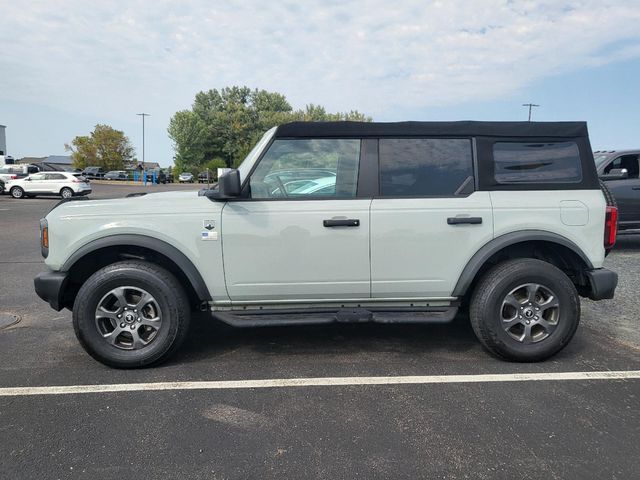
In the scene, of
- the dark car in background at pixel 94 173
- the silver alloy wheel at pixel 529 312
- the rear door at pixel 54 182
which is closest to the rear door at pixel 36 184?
the rear door at pixel 54 182

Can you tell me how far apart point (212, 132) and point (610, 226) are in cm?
6932

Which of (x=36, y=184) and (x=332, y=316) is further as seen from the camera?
(x=36, y=184)

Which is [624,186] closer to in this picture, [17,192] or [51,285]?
[51,285]

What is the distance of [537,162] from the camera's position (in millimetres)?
3945

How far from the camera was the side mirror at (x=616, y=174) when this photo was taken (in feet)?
26.5

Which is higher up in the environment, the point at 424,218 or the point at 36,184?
the point at 36,184

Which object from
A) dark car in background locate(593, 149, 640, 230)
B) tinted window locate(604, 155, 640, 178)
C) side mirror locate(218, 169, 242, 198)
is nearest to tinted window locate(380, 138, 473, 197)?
side mirror locate(218, 169, 242, 198)

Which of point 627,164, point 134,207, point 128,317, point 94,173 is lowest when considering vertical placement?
point 128,317

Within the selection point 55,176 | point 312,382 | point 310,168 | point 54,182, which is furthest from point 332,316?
point 55,176

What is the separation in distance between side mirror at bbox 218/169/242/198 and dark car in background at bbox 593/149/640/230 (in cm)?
770

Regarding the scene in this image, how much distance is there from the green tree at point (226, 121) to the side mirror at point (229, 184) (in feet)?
201

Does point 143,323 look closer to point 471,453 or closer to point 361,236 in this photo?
point 361,236

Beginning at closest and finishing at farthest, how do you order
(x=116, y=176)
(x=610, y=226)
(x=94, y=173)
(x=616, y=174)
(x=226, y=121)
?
1. (x=610, y=226)
2. (x=616, y=174)
3. (x=116, y=176)
4. (x=94, y=173)
5. (x=226, y=121)

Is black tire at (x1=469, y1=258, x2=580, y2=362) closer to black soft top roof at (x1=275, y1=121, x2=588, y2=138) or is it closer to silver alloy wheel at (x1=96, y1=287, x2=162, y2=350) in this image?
black soft top roof at (x1=275, y1=121, x2=588, y2=138)
